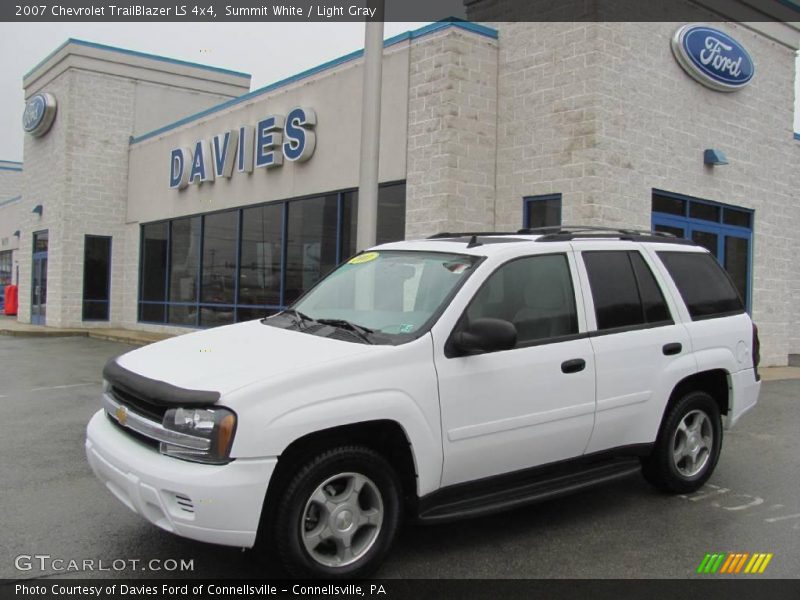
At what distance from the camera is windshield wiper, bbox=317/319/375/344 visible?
424 cm

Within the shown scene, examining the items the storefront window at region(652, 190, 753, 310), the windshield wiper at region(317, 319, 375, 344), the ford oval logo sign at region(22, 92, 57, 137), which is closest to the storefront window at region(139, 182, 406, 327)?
the storefront window at region(652, 190, 753, 310)

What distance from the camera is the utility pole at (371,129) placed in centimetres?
867

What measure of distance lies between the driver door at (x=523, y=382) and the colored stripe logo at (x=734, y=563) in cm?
95

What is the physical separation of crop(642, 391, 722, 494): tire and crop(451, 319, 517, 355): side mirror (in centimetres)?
188

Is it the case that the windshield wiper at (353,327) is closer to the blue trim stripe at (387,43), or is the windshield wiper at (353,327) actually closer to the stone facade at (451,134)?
the stone facade at (451,134)

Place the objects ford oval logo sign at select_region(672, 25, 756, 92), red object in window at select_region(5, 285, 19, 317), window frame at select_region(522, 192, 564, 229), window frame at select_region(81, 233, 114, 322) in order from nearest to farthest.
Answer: window frame at select_region(522, 192, 564, 229) → ford oval logo sign at select_region(672, 25, 756, 92) → window frame at select_region(81, 233, 114, 322) → red object in window at select_region(5, 285, 19, 317)

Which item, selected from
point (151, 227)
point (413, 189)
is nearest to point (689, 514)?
point (413, 189)

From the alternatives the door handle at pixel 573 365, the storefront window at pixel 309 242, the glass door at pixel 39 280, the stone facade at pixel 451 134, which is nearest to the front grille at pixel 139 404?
the door handle at pixel 573 365

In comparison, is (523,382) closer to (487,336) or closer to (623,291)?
(487,336)

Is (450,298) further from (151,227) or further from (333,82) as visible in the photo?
(151,227)

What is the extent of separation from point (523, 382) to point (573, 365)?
428mm

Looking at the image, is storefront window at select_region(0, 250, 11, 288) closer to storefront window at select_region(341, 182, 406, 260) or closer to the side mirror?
storefront window at select_region(341, 182, 406, 260)

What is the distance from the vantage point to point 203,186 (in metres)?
18.6

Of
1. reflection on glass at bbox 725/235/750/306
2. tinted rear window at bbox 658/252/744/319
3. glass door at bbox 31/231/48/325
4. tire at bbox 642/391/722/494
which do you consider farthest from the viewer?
glass door at bbox 31/231/48/325
